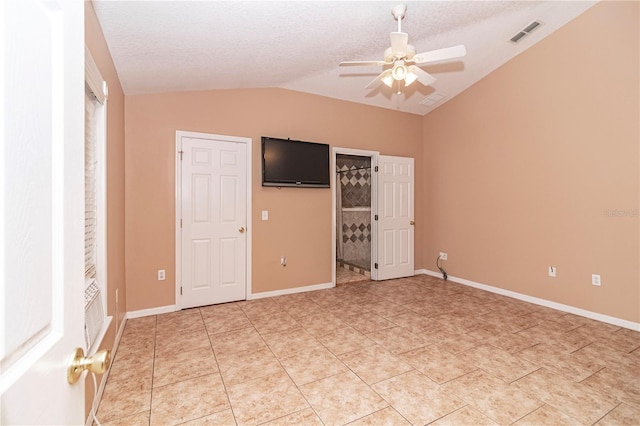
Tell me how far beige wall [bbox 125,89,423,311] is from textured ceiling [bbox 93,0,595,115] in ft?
0.83

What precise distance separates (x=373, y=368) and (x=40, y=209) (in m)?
2.36

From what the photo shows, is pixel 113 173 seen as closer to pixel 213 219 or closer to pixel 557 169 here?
pixel 213 219

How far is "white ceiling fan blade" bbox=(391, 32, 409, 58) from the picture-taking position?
90.1 inches

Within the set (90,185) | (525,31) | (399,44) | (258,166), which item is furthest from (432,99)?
(90,185)

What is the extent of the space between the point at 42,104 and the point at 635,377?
11.7ft

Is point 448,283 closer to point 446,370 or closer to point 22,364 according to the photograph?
point 446,370

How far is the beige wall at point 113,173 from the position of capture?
2.04 meters

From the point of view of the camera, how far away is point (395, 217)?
16.9 feet

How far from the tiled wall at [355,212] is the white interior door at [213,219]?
2836 mm

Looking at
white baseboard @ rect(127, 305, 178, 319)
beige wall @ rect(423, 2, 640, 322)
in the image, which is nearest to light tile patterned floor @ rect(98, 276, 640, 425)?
white baseboard @ rect(127, 305, 178, 319)

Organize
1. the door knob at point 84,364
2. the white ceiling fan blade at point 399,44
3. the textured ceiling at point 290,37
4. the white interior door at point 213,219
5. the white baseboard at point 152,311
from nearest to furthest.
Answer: the door knob at point 84,364 < the textured ceiling at point 290,37 < the white ceiling fan blade at point 399,44 < the white baseboard at point 152,311 < the white interior door at point 213,219

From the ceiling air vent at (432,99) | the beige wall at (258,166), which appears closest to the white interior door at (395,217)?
the beige wall at (258,166)

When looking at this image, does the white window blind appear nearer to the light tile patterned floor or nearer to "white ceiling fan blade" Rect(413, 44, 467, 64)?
the light tile patterned floor

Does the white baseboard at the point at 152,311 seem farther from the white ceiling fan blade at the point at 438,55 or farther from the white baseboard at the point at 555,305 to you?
the white baseboard at the point at 555,305
